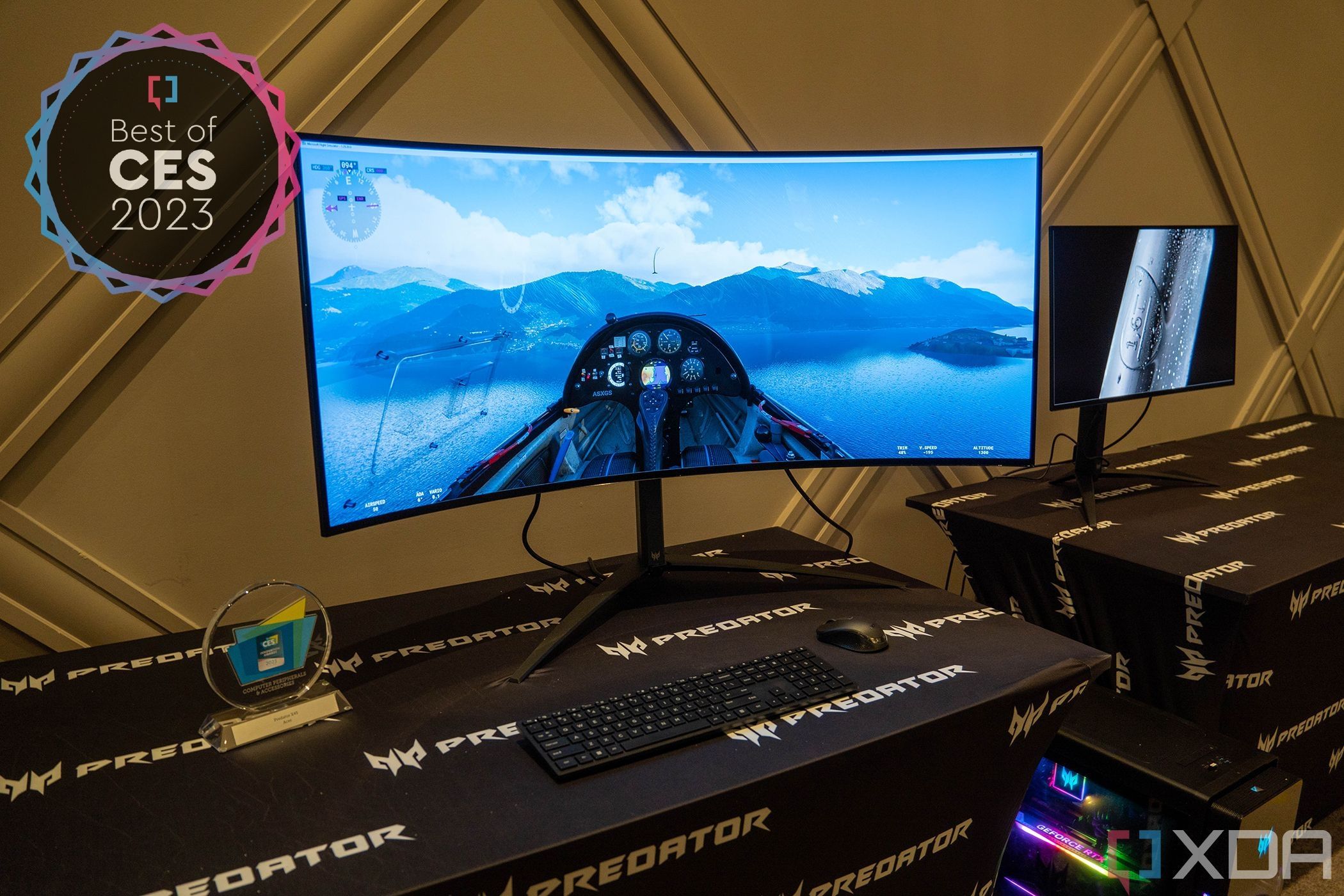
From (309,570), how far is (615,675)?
0.69 metres

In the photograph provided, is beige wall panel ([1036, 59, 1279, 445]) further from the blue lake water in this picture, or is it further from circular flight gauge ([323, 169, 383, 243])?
circular flight gauge ([323, 169, 383, 243])

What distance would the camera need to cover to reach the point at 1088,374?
1817 mm

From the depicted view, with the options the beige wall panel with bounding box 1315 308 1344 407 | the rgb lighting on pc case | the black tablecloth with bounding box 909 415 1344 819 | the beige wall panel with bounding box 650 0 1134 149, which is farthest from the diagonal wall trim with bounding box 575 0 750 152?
the beige wall panel with bounding box 1315 308 1344 407

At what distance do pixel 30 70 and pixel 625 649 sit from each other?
113 centimetres

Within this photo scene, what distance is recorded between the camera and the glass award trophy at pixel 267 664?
0.99 metres

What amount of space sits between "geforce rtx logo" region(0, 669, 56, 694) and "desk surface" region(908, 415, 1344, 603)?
148 cm

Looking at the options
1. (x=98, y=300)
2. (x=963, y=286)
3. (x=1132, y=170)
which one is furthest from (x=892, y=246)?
(x=1132, y=170)

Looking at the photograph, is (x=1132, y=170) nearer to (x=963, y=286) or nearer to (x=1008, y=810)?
(x=963, y=286)

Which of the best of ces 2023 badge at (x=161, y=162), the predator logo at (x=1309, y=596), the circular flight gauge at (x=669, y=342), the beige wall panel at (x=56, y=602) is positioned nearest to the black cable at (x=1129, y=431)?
the predator logo at (x=1309, y=596)

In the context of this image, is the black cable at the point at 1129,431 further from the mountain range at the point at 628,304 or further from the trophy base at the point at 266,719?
the trophy base at the point at 266,719

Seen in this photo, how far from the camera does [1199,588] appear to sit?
1.42m

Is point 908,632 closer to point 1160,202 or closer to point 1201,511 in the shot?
point 1201,511

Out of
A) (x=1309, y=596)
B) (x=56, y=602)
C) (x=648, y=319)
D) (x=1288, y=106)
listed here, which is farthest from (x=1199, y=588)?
(x=1288, y=106)

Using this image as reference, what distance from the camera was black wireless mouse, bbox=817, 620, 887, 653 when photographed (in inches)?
46.8
